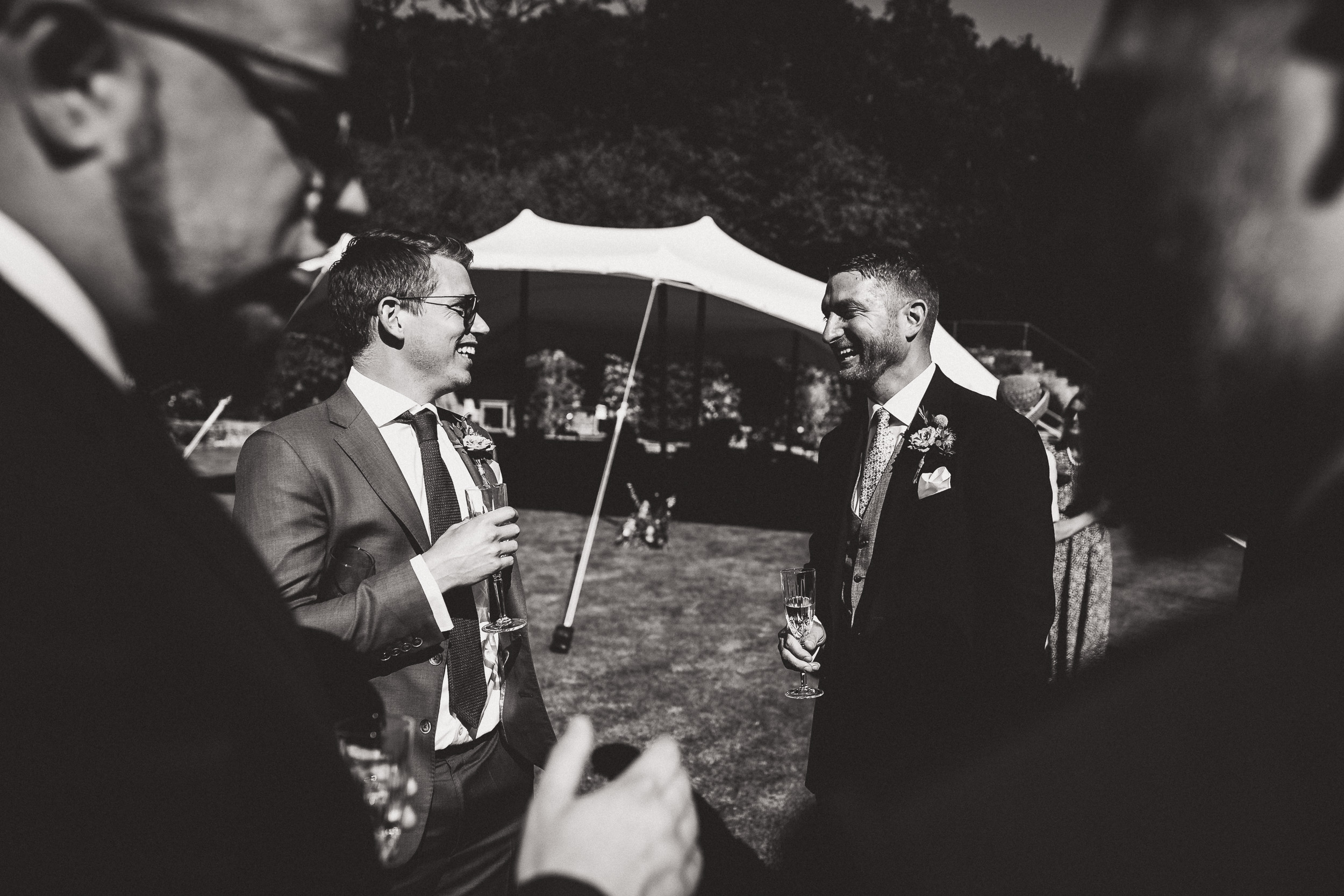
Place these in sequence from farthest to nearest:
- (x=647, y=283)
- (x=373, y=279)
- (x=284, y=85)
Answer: (x=647, y=283) → (x=373, y=279) → (x=284, y=85)

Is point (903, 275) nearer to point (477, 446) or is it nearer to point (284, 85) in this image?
point (477, 446)

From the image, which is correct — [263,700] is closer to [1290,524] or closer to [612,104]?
[1290,524]

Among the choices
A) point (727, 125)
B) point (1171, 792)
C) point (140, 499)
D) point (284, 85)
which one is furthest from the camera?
point (727, 125)

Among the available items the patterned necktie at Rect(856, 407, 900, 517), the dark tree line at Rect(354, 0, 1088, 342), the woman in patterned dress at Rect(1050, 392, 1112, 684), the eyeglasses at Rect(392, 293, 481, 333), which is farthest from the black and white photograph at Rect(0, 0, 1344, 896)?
the dark tree line at Rect(354, 0, 1088, 342)

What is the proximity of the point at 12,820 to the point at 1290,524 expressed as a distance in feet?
3.57

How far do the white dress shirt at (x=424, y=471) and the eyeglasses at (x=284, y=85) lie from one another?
1572mm

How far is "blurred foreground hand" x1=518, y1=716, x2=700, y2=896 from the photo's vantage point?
91 centimetres

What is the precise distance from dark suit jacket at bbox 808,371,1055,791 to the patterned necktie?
0.14m

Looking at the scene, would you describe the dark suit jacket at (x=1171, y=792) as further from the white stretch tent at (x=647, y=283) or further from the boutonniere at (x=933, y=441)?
the white stretch tent at (x=647, y=283)

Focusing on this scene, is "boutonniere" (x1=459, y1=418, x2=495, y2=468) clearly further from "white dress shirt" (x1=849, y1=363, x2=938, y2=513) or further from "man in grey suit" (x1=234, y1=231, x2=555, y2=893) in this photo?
"white dress shirt" (x1=849, y1=363, x2=938, y2=513)

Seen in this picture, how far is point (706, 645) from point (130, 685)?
6296 millimetres

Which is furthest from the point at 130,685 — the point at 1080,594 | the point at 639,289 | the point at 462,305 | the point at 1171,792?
the point at 639,289

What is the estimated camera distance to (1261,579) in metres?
0.81

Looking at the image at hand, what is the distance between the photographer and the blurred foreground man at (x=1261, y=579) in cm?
65
